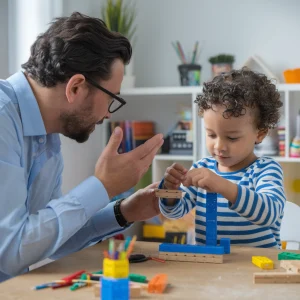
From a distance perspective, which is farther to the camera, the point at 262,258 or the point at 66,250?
the point at 66,250

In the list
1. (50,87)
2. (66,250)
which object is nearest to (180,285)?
(66,250)

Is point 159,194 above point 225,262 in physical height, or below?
above

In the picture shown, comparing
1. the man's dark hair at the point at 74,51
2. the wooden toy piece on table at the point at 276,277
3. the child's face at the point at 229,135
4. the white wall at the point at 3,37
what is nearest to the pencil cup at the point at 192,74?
the white wall at the point at 3,37

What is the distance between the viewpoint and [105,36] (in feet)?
5.49

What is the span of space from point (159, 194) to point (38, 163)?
35 cm

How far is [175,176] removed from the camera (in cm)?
160

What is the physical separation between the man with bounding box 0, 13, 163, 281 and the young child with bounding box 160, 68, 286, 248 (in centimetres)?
13

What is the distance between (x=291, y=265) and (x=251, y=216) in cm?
28

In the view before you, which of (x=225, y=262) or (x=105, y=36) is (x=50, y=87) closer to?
(x=105, y=36)

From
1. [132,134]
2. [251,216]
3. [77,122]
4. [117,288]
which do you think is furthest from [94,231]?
[132,134]

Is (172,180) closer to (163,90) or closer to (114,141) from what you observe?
(114,141)

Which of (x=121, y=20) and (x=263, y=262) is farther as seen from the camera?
(x=121, y=20)

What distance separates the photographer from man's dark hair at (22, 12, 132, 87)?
5.29 feet

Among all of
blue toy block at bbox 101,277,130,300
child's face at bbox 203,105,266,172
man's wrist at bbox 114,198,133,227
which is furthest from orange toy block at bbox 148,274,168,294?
child's face at bbox 203,105,266,172
